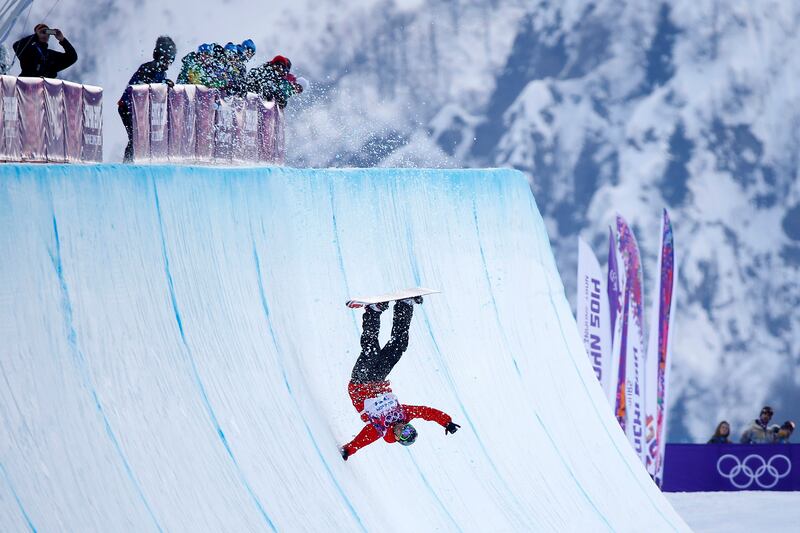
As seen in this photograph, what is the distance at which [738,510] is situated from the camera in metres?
11.2

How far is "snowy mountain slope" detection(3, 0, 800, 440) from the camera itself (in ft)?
87.8

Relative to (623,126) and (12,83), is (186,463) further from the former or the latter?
(623,126)

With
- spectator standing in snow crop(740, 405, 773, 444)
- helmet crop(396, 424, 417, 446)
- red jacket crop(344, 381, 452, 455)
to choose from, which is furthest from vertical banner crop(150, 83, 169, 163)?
spectator standing in snow crop(740, 405, 773, 444)

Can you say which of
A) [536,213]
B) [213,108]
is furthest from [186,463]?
[536,213]

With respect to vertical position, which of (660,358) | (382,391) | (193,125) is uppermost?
(193,125)

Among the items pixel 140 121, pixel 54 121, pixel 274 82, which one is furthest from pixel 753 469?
pixel 54 121

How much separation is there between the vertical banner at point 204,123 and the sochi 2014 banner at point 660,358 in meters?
6.27

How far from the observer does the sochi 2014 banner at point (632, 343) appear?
12695 millimetres

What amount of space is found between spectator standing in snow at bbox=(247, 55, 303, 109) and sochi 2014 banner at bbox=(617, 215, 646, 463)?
17.0 ft

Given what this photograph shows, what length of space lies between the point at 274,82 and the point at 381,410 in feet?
11.8

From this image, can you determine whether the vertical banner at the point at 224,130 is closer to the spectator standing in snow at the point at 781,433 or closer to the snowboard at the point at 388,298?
the snowboard at the point at 388,298

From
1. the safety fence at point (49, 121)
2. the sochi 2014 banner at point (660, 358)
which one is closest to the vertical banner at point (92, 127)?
the safety fence at point (49, 121)

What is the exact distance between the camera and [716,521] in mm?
10492

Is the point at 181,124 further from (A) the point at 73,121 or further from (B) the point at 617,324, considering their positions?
(B) the point at 617,324
